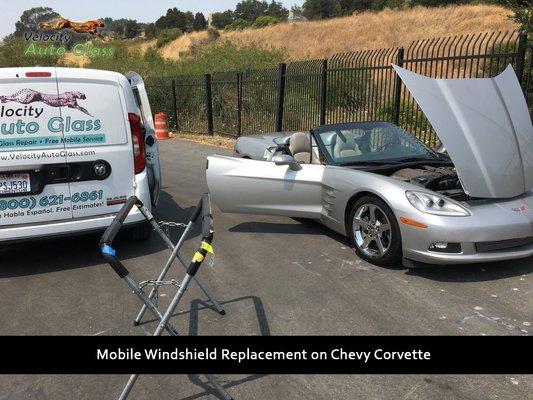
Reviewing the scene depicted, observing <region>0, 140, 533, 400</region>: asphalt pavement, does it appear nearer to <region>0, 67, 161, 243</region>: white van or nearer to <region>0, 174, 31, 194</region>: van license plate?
<region>0, 67, 161, 243</region>: white van

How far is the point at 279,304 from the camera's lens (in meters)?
3.69

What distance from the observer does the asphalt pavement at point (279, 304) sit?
264cm

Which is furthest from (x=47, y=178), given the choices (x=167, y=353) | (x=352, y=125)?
(x=352, y=125)

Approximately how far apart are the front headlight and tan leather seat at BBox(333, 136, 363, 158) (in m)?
1.34

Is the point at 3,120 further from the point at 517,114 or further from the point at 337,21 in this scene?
the point at 337,21

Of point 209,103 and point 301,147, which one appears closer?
point 301,147

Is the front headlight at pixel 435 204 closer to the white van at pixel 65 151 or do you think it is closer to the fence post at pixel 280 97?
the white van at pixel 65 151

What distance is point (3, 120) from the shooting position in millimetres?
4207

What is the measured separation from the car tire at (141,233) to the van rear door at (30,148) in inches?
37.4

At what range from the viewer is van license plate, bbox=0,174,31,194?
4.27 meters

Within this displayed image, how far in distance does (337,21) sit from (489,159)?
40896 mm

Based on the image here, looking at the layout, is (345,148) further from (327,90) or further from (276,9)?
(276,9)

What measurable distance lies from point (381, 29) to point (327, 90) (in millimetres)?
27237

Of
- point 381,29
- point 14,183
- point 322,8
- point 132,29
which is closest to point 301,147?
point 14,183
